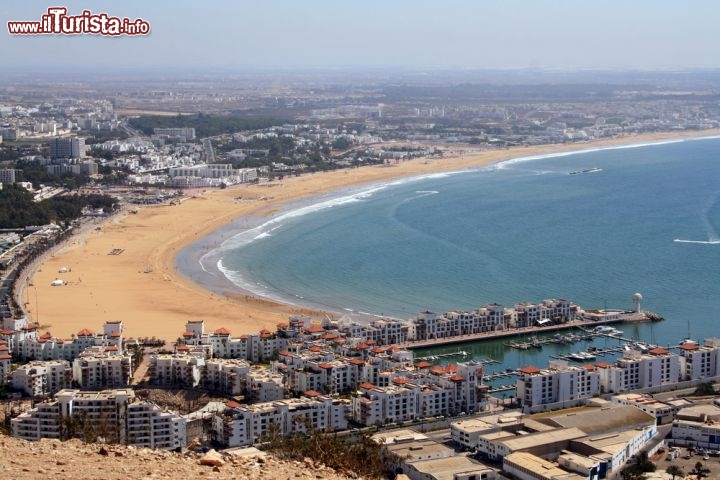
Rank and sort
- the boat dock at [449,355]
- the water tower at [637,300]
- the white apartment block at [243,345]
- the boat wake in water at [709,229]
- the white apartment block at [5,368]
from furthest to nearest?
the boat wake in water at [709,229]
the water tower at [637,300]
the boat dock at [449,355]
the white apartment block at [243,345]
the white apartment block at [5,368]

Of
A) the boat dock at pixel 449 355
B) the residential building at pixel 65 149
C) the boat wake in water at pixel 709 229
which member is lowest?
the boat dock at pixel 449 355

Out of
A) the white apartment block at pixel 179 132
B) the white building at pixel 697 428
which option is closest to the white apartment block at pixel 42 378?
the white building at pixel 697 428

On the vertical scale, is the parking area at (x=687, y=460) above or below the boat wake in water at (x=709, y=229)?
below

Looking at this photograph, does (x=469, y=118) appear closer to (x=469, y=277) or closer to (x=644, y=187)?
(x=644, y=187)

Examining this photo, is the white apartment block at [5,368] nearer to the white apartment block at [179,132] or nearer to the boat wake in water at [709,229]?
the boat wake in water at [709,229]

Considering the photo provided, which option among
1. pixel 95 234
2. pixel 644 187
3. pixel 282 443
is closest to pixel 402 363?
pixel 282 443

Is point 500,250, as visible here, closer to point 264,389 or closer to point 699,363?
point 699,363

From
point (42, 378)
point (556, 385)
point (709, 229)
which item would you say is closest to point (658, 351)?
point (556, 385)
